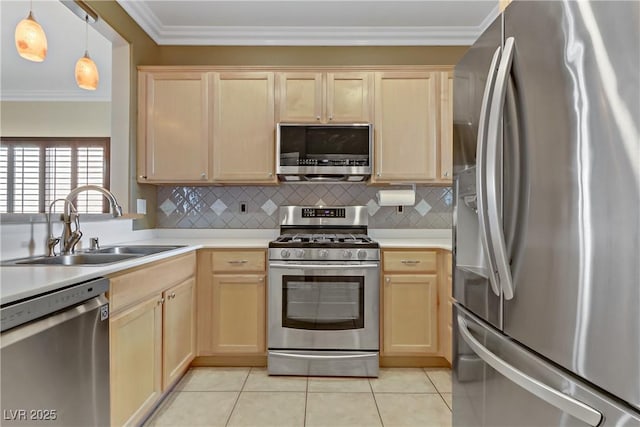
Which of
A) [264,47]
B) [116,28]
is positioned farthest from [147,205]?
[264,47]

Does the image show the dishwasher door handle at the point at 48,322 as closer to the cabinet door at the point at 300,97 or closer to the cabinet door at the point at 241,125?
the cabinet door at the point at 241,125

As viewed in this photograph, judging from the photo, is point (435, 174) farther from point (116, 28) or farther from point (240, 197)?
point (116, 28)

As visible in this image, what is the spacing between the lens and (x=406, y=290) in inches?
102

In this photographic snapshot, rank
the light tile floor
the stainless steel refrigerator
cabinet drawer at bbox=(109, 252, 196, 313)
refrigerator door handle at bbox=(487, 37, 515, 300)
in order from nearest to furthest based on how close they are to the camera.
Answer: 1. the stainless steel refrigerator
2. refrigerator door handle at bbox=(487, 37, 515, 300)
3. cabinet drawer at bbox=(109, 252, 196, 313)
4. the light tile floor

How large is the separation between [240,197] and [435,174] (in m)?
1.69

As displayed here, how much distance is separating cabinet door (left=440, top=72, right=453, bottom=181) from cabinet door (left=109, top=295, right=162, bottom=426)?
227 centimetres

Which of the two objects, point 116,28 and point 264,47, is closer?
point 116,28

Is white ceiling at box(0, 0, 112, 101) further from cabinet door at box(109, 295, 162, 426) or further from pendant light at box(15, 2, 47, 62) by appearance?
cabinet door at box(109, 295, 162, 426)

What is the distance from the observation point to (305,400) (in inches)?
85.8

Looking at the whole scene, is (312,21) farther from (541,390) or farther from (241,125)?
(541,390)

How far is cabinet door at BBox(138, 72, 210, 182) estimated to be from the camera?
2.88 m

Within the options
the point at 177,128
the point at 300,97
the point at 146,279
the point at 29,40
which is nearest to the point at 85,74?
the point at 29,40

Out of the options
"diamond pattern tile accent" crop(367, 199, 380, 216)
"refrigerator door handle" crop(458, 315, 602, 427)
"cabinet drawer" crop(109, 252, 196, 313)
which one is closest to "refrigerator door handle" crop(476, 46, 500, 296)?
"refrigerator door handle" crop(458, 315, 602, 427)

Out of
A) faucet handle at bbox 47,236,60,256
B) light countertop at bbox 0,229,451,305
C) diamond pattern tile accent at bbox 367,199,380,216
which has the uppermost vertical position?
A: diamond pattern tile accent at bbox 367,199,380,216
